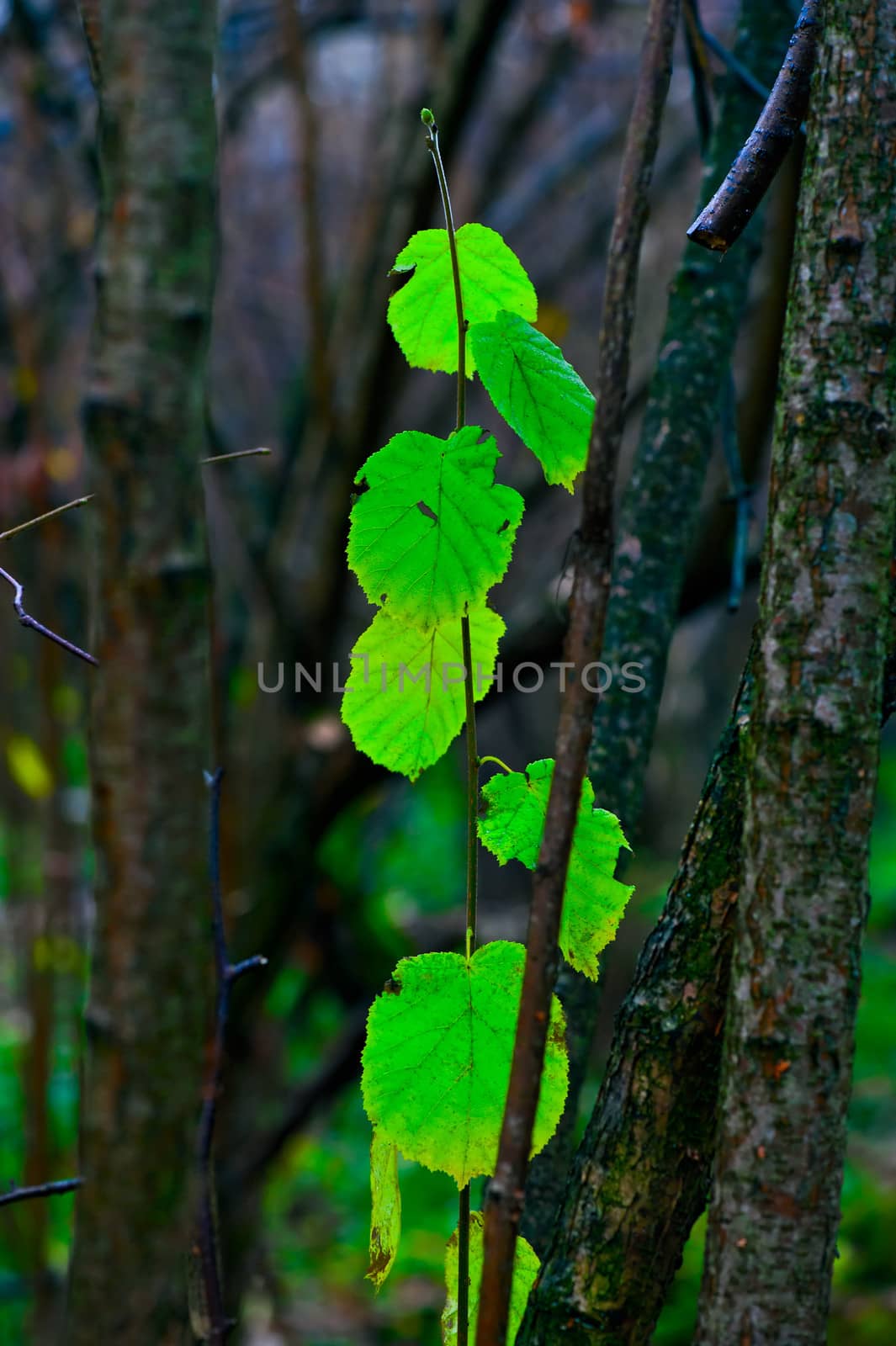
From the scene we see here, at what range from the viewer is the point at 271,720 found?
3.56 m

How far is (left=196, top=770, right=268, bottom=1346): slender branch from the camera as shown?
758mm

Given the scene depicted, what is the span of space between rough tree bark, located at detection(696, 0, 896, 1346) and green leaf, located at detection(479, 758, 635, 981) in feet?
0.38

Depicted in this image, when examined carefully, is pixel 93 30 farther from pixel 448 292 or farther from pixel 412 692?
pixel 412 692

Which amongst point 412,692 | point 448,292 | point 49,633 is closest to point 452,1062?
point 412,692

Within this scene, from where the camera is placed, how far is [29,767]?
12.1ft

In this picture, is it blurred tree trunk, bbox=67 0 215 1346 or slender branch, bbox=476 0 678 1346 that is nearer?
slender branch, bbox=476 0 678 1346

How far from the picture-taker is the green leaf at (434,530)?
27.2 inches

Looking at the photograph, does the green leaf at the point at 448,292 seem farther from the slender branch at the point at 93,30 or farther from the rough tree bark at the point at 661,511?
the rough tree bark at the point at 661,511

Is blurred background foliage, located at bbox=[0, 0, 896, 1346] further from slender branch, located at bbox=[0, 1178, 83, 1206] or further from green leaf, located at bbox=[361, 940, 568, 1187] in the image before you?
slender branch, located at bbox=[0, 1178, 83, 1206]

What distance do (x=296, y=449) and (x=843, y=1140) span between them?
12.7ft

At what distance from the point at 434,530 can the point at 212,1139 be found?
43cm

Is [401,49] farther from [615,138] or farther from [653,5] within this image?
[653,5]

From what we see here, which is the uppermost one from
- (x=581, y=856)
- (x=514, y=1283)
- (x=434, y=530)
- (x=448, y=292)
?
(x=448, y=292)

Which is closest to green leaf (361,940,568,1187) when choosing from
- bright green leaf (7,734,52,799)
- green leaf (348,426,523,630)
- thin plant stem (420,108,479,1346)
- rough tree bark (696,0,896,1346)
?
thin plant stem (420,108,479,1346)
